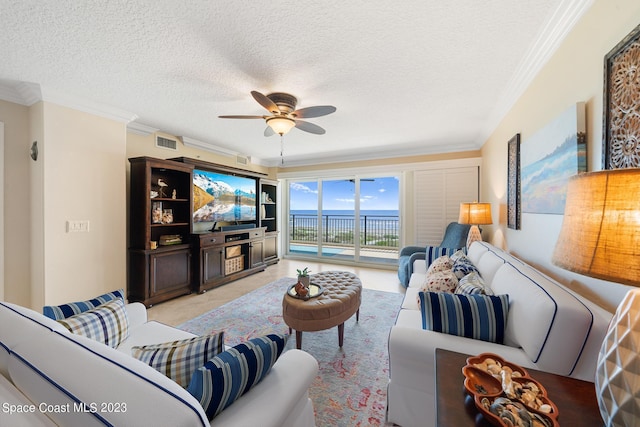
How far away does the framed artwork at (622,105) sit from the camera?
981mm

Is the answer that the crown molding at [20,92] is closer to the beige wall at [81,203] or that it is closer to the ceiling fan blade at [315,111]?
the beige wall at [81,203]

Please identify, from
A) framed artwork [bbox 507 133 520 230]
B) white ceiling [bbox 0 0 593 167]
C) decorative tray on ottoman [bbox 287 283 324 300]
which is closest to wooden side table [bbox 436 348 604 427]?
decorative tray on ottoman [bbox 287 283 324 300]

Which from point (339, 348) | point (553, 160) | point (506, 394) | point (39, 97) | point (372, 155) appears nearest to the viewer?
point (506, 394)

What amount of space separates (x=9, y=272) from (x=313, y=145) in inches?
160

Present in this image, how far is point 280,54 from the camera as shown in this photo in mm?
1854

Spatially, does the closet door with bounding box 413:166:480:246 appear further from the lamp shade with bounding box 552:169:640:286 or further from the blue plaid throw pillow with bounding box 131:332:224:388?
the blue plaid throw pillow with bounding box 131:332:224:388

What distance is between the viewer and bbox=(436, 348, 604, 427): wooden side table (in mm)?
742

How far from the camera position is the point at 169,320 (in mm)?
2754

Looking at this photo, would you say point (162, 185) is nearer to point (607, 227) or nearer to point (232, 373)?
point (232, 373)

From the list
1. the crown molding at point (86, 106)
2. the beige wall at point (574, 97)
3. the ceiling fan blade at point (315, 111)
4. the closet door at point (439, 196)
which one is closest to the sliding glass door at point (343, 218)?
the closet door at point (439, 196)

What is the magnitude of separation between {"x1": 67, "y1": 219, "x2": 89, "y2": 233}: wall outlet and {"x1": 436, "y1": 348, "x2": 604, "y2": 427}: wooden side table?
11.8 ft

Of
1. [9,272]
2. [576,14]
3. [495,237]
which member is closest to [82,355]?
[576,14]

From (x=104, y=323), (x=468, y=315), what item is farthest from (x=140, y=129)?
(x=468, y=315)

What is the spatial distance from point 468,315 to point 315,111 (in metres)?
1.94
